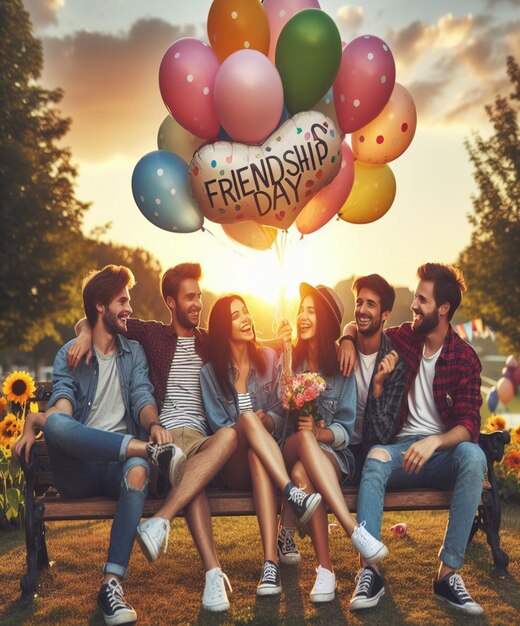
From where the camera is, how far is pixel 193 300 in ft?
17.0

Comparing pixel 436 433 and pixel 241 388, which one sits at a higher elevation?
pixel 241 388

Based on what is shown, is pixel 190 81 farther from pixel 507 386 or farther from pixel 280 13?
pixel 507 386

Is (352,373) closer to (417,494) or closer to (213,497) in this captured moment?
(417,494)

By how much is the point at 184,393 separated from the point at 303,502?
1224mm

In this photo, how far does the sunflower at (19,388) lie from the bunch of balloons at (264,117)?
192 centimetres

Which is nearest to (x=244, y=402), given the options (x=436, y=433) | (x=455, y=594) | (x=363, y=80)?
(x=436, y=433)

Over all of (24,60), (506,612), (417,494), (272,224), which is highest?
(24,60)

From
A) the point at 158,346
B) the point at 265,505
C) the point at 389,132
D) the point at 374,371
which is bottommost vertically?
the point at 265,505

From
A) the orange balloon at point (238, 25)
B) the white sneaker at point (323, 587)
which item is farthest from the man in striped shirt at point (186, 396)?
the orange balloon at point (238, 25)

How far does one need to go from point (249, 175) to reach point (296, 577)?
2.65 meters

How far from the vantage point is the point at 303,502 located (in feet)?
13.8

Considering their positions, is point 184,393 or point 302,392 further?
point 184,393

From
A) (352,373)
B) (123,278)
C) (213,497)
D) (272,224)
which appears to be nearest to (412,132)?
(272,224)

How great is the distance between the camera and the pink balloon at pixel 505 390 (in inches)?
773
